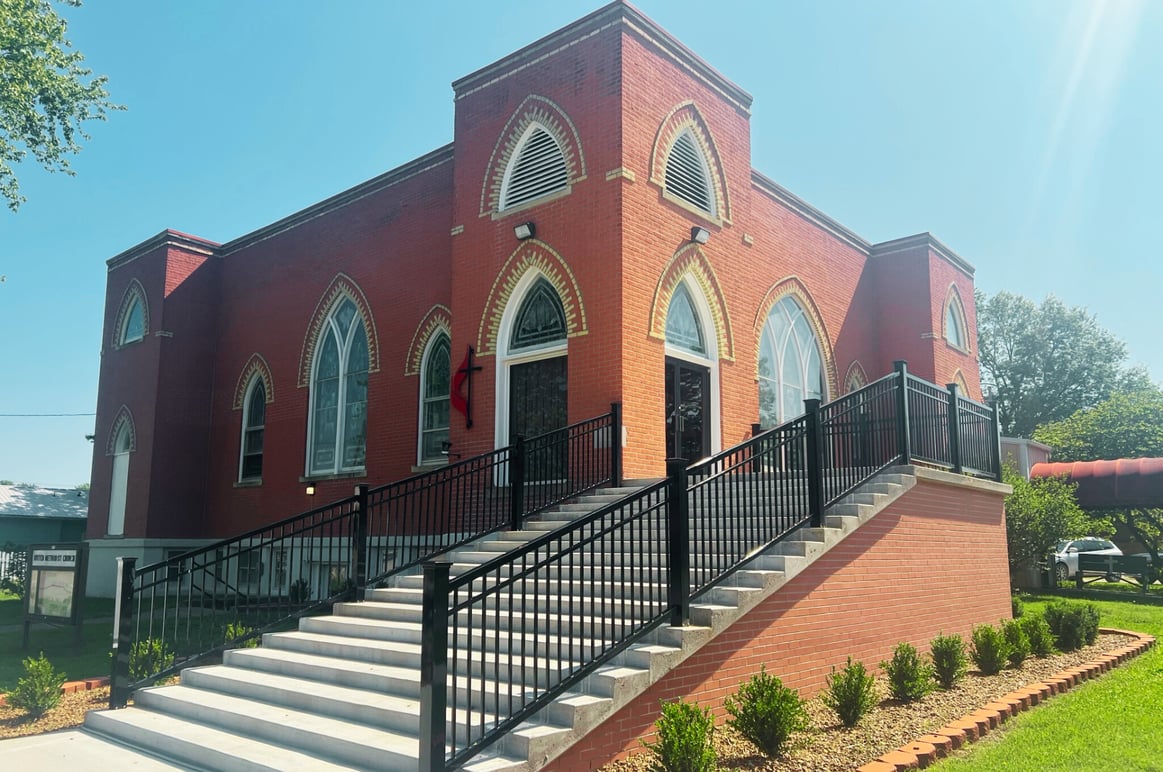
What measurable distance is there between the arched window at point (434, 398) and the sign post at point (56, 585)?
5139 millimetres

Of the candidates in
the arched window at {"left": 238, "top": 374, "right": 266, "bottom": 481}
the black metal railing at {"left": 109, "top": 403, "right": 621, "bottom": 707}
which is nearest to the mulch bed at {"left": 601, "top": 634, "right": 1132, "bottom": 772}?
the black metal railing at {"left": 109, "top": 403, "right": 621, "bottom": 707}

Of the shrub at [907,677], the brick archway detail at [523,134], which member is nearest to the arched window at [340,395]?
the brick archway detail at [523,134]

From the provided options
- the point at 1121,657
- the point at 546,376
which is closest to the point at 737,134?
the point at 546,376

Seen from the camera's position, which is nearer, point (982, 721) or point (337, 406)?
point (982, 721)

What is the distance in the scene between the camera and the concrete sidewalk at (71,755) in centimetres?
607

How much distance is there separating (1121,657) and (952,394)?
11.4 feet

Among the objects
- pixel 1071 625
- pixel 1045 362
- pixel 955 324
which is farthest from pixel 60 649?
pixel 1045 362

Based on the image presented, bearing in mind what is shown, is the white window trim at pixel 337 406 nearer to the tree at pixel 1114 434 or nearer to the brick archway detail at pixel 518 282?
the brick archway detail at pixel 518 282

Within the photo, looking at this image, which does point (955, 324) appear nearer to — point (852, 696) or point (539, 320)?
point (539, 320)

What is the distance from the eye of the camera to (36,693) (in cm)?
760

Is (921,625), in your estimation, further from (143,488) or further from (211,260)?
(211,260)

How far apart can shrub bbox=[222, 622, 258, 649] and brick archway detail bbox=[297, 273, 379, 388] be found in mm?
6595

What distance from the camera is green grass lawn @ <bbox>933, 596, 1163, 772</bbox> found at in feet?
18.2

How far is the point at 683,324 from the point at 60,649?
9227 mm
